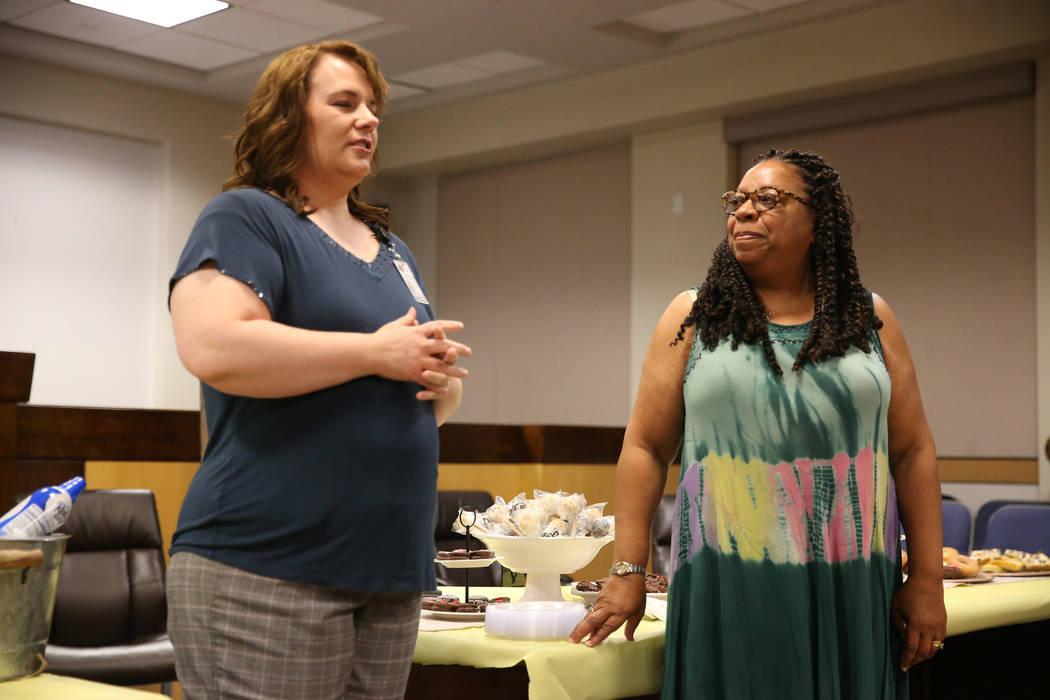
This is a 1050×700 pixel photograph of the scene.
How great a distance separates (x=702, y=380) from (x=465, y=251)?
23.8ft

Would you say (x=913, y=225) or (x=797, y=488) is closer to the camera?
(x=797, y=488)

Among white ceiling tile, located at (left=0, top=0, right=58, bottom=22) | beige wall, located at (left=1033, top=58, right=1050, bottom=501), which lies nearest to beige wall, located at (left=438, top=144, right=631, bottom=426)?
beige wall, located at (left=1033, top=58, right=1050, bottom=501)

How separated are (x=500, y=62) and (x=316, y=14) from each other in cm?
135

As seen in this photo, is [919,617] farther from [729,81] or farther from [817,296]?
[729,81]

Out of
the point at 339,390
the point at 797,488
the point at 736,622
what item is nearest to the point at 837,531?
the point at 797,488

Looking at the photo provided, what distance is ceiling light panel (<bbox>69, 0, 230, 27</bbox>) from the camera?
641 centimetres

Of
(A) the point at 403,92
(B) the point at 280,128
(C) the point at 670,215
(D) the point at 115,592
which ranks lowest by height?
(D) the point at 115,592

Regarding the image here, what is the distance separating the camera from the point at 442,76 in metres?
7.74

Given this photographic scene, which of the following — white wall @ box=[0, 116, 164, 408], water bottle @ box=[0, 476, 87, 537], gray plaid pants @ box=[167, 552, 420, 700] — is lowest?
gray plaid pants @ box=[167, 552, 420, 700]

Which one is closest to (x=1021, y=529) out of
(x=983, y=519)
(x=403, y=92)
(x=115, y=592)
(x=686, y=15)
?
(x=983, y=519)

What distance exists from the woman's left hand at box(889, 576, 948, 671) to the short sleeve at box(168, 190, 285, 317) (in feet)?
3.79

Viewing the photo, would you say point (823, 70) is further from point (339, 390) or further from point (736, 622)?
point (339, 390)

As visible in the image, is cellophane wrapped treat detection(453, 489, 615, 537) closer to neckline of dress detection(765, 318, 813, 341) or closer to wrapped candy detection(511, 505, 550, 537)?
wrapped candy detection(511, 505, 550, 537)

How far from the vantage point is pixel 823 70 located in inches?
257
